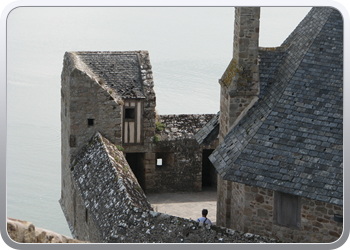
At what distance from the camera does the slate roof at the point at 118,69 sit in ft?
57.5

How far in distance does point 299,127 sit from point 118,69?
7.46m

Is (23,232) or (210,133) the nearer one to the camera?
(23,232)

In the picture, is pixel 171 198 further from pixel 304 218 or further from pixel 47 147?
pixel 47 147

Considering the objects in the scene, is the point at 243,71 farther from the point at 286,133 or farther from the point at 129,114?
the point at 129,114

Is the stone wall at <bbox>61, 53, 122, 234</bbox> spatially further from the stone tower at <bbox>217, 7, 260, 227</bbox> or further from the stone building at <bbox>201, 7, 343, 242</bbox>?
the stone tower at <bbox>217, 7, 260, 227</bbox>

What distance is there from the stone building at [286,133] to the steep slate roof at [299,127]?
0.02 m

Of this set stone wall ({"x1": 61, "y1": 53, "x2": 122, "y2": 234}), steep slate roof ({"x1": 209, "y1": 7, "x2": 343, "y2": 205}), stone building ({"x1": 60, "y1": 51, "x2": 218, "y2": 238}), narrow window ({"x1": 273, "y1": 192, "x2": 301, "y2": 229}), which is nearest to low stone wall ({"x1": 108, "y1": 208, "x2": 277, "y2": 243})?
steep slate roof ({"x1": 209, "y1": 7, "x2": 343, "y2": 205})

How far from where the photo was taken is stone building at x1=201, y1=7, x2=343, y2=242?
11.4 metres

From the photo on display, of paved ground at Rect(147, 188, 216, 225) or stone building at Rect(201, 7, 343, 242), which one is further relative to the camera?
paved ground at Rect(147, 188, 216, 225)

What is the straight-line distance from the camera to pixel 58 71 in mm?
32031

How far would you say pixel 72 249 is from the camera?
7449 mm

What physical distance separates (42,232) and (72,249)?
0.42 m

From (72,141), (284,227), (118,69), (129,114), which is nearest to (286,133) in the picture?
(284,227)

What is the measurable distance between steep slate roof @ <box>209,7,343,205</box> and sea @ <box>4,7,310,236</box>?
4120mm
